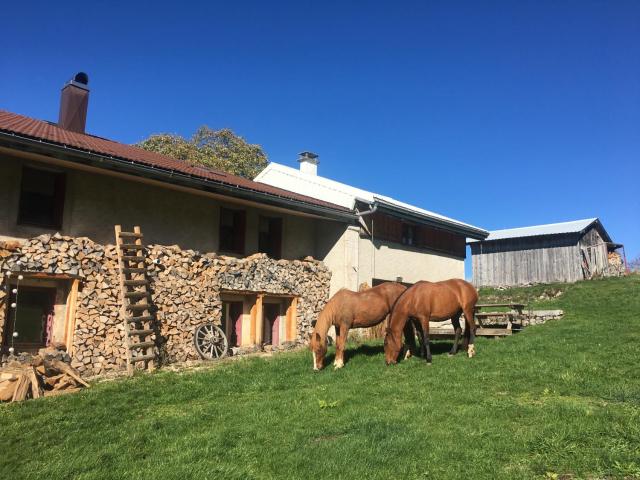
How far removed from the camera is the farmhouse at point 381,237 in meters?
17.5

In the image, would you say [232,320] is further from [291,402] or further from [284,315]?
[291,402]

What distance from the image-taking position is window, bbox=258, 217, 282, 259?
17242mm

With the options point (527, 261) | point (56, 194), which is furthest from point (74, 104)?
point (527, 261)

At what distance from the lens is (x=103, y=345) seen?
Result: 38.1 feet

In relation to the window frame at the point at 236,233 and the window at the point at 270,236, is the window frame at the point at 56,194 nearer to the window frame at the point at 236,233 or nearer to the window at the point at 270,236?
the window frame at the point at 236,233

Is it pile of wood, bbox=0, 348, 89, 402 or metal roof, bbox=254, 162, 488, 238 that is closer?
pile of wood, bbox=0, 348, 89, 402

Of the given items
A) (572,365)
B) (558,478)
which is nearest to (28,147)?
(558,478)

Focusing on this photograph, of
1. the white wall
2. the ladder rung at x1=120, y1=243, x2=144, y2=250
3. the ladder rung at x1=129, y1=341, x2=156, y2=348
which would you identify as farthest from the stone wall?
the white wall

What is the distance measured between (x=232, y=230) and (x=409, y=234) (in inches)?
307

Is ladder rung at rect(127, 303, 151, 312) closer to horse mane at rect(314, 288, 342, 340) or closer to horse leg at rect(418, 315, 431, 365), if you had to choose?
horse mane at rect(314, 288, 342, 340)

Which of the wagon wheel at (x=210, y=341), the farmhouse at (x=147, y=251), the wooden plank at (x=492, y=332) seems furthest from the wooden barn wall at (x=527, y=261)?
the wagon wheel at (x=210, y=341)

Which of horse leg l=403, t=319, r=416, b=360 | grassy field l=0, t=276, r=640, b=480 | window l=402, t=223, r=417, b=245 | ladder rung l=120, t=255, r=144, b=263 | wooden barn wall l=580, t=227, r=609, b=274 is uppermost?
wooden barn wall l=580, t=227, r=609, b=274

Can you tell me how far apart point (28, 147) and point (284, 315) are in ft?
30.9

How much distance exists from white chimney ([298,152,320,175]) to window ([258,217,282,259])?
6145 mm
